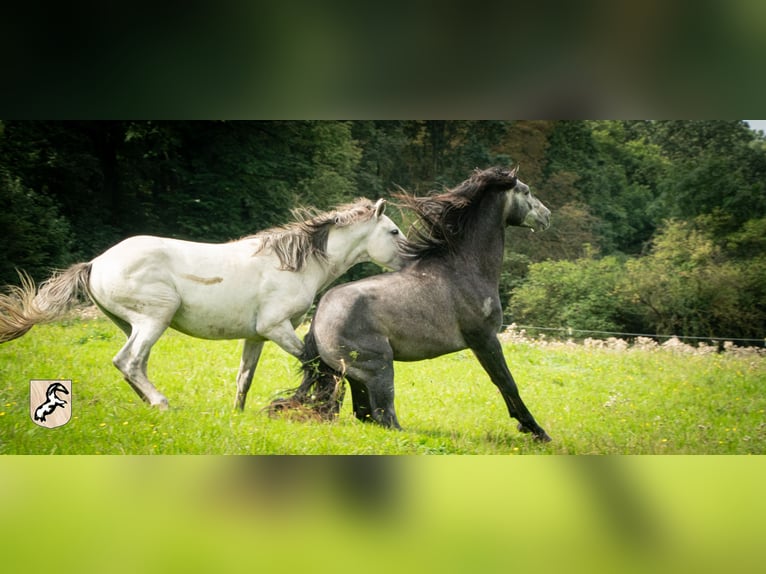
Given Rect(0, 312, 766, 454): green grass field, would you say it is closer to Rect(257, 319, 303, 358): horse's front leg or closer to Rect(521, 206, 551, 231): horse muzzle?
A: Rect(257, 319, 303, 358): horse's front leg

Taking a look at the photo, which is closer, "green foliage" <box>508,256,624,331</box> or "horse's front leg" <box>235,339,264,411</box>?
"horse's front leg" <box>235,339,264,411</box>

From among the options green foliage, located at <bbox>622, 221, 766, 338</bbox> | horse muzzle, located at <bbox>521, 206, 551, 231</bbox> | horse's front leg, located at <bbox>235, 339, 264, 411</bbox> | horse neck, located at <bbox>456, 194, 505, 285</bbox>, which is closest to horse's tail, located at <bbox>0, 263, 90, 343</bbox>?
horse's front leg, located at <bbox>235, 339, 264, 411</bbox>

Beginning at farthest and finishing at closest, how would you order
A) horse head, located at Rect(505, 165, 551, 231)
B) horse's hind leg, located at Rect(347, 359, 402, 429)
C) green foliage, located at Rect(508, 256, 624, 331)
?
green foliage, located at Rect(508, 256, 624, 331)
horse head, located at Rect(505, 165, 551, 231)
horse's hind leg, located at Rect(347, 359, 402, 429)

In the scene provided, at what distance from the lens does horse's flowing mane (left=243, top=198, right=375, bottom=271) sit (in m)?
6.48

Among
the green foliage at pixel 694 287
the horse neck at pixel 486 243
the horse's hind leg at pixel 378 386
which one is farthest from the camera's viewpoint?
the green foliage at pixel 694 287

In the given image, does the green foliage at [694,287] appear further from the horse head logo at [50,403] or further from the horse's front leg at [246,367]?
the horse head logo at [50,403]

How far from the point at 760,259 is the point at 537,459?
2.86m

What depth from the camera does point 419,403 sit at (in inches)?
266

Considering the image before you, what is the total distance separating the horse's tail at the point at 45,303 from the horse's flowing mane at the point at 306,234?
53.4 inches

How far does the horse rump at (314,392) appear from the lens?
6258 millimetres

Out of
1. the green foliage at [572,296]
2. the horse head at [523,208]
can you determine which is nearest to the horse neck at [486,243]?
the horse head at [523,208]

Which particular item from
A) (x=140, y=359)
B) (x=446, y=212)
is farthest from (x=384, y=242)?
(x=140, y=359)
